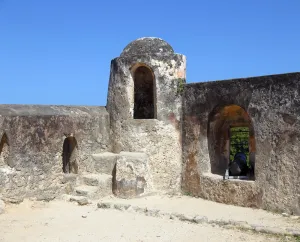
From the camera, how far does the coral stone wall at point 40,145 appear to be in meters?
8.89

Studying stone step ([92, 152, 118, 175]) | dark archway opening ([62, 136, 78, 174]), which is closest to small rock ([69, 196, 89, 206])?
dark archway opening ([62, 136, 78, 174])

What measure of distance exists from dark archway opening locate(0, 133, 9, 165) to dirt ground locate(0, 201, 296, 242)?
40.5 inches

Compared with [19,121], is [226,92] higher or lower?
higher

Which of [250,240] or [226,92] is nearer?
[250,240]

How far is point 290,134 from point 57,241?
5.06 metres

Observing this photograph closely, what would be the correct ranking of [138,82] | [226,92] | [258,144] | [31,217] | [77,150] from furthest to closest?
1. [138,82]
2. [77,150]
3. [226,92]
4. [258,144]
5. [31,217]

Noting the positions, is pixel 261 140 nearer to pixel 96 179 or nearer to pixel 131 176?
pixel 131 176

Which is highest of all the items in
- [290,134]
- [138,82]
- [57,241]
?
[138,82]

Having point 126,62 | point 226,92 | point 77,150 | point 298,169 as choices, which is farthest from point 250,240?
point 126,62

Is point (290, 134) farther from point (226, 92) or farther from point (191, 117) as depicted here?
point (191, 117)

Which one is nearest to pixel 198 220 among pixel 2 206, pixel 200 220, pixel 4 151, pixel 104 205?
pixel 200 220

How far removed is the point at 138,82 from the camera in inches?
496

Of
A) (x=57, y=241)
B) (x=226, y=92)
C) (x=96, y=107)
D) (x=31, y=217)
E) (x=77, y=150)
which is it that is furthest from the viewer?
(x=96, y=107)

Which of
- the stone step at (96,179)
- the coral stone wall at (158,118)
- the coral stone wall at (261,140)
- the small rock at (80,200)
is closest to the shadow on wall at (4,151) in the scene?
the small rock at (80,200)
